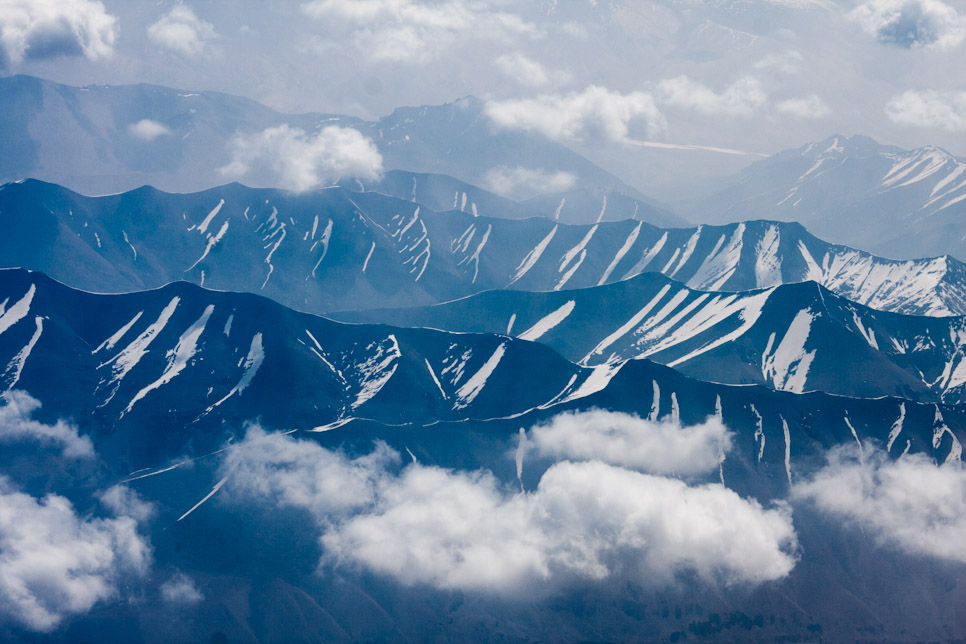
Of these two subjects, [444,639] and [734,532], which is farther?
[734,532]

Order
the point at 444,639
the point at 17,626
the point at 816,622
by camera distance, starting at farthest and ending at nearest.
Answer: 1. the point at 816,622
2. the point at 444,639
3. the point at 17,626

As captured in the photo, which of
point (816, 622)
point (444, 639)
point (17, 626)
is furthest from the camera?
point (816, 622)

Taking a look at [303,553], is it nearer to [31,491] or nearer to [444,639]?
[444,639]

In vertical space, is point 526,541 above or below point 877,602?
above

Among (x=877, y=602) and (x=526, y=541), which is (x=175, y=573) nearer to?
(x=526, y=541)

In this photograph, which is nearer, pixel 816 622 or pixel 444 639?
pixel 444 639

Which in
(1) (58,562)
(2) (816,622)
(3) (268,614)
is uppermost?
(1) (58,562)

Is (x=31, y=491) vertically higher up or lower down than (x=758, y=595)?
higher up

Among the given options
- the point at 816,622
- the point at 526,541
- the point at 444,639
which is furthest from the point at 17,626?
the point at 816,622

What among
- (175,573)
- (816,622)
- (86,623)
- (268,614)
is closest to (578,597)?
(816,622)
